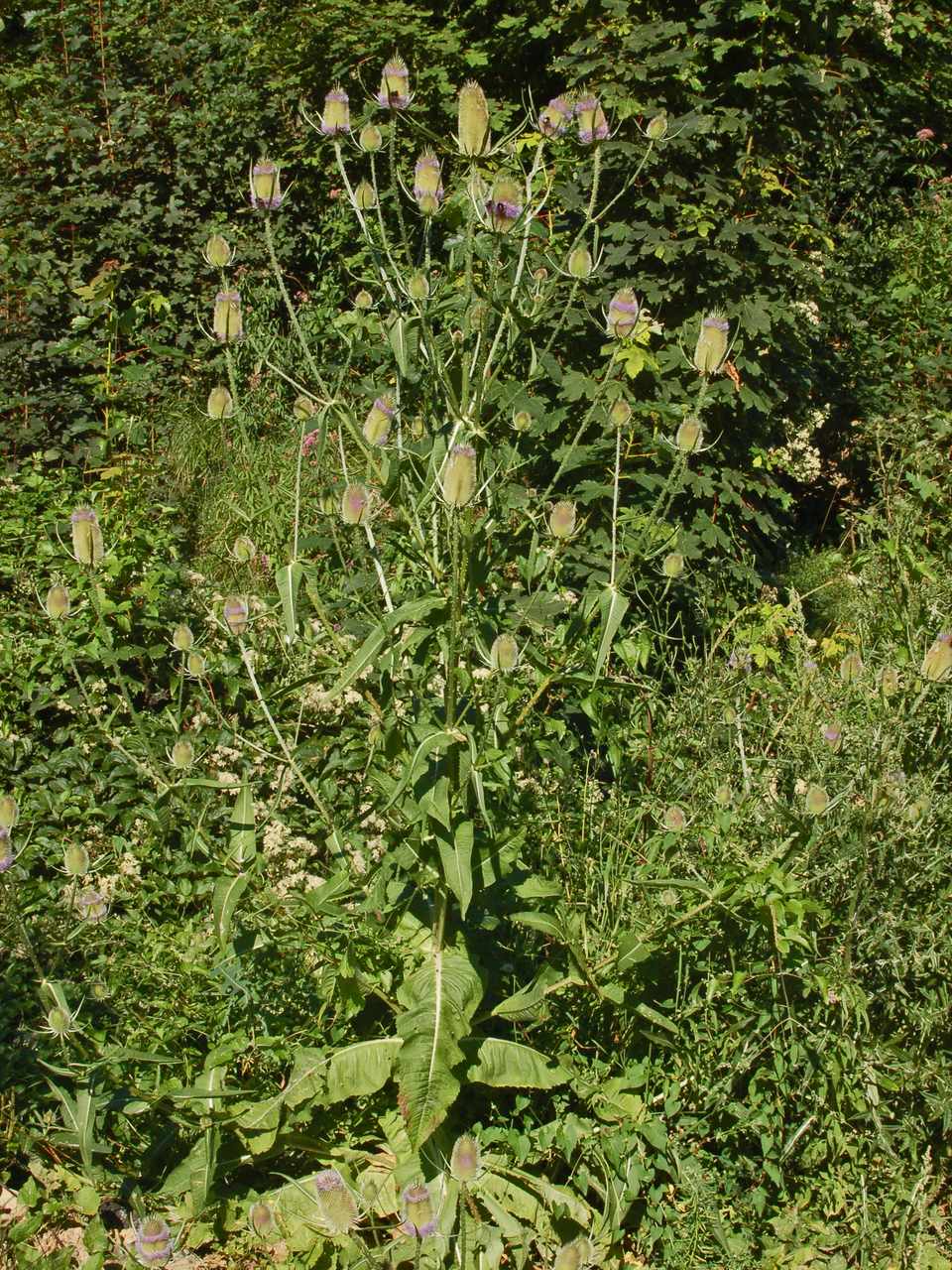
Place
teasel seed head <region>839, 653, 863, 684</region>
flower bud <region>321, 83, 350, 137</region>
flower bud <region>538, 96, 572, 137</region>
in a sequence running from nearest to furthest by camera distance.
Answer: flower bud <region>321, 83, 350, 137</region>
flower bud <region>538, 96, 572, 137</region>
teasel seed head <region>839, 653, 863, 684</region>

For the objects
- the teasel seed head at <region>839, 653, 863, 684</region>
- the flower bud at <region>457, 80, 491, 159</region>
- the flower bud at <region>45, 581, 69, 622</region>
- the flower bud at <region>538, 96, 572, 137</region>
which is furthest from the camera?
the teasel seed head at <region>839, 653, 863, 684</region>

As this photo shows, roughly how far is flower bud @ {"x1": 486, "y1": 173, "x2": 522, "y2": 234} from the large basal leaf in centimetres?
138

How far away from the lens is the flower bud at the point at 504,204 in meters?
2.26

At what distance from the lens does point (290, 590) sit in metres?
2.34

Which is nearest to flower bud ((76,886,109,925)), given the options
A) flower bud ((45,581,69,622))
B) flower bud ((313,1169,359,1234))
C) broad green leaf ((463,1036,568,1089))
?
flower bud ((45,581,69,622))

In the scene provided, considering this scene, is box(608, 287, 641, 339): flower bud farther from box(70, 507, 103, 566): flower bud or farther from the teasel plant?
box(70, 507, 103, 566): flower bud

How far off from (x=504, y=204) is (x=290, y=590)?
81 centimetres

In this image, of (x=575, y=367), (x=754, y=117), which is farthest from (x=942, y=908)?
(x=754, y=117)

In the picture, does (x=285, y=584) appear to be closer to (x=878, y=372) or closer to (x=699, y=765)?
(x=699, y=765)

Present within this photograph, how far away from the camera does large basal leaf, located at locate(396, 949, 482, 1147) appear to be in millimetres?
2133

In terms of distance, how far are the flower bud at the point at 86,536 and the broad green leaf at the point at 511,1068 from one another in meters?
1.16

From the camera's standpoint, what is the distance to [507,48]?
632cm

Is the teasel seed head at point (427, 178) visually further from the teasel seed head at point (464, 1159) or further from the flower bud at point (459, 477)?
the teasel seed head at point (464, 1159)

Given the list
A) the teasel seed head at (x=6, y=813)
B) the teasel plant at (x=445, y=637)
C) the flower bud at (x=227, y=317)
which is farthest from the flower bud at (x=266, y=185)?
the teasel seed head at (x=6, y=813)
